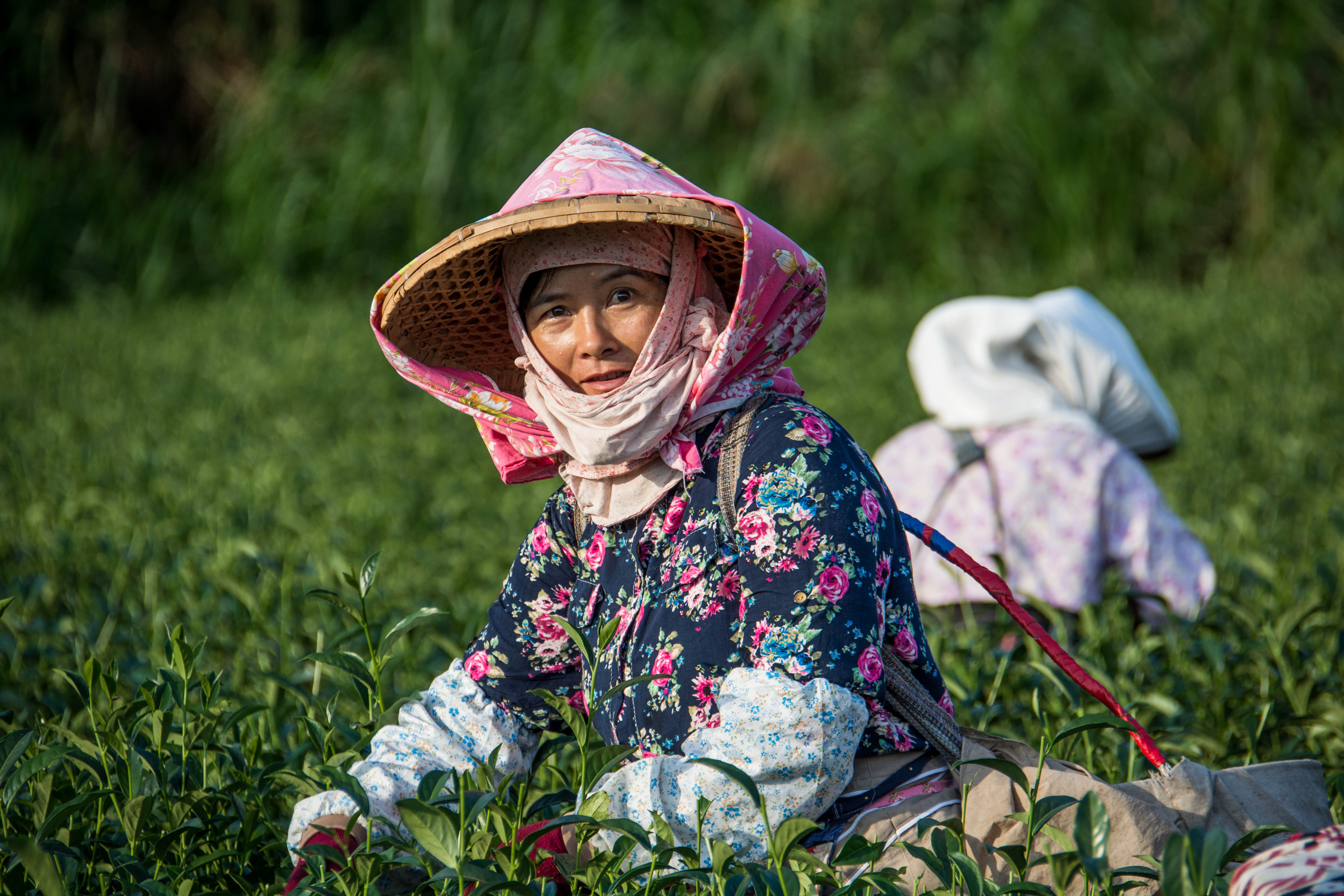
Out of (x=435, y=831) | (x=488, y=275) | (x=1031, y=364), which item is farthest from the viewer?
(x=1031, y=364)

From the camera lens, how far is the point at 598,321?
1938mm

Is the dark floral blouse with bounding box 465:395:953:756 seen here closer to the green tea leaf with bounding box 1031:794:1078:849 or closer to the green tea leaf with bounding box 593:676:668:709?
the green tea leaf with bounding box 593:676:668:709

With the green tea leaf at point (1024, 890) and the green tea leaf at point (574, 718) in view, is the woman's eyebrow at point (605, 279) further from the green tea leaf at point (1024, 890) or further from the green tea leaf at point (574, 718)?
the green tea leaf at point (1024, 890)

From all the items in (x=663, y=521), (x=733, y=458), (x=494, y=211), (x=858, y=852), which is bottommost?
(x=494, y=211)

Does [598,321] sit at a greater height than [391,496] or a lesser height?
greater

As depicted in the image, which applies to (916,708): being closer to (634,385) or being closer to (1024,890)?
(1024,890)

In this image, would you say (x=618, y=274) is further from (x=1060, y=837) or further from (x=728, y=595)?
(x=1060, y=837)

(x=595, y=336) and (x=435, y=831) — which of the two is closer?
(x=435, y=831)

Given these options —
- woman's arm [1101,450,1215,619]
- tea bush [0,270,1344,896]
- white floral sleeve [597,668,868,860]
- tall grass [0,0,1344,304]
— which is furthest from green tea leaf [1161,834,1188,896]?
tall grass [0,0,1344,304]

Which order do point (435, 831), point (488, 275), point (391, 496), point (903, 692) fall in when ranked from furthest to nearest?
point (391, 496)
point (488, 275)
point (903, 692)
point (435, 831)

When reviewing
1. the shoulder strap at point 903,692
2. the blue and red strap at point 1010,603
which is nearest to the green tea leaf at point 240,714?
the shoulder strap at point 903,692

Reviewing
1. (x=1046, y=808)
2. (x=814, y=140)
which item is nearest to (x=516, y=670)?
(x=1046, y=808)

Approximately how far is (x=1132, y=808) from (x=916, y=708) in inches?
11.7

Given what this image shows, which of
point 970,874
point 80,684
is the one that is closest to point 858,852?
point 970,874
